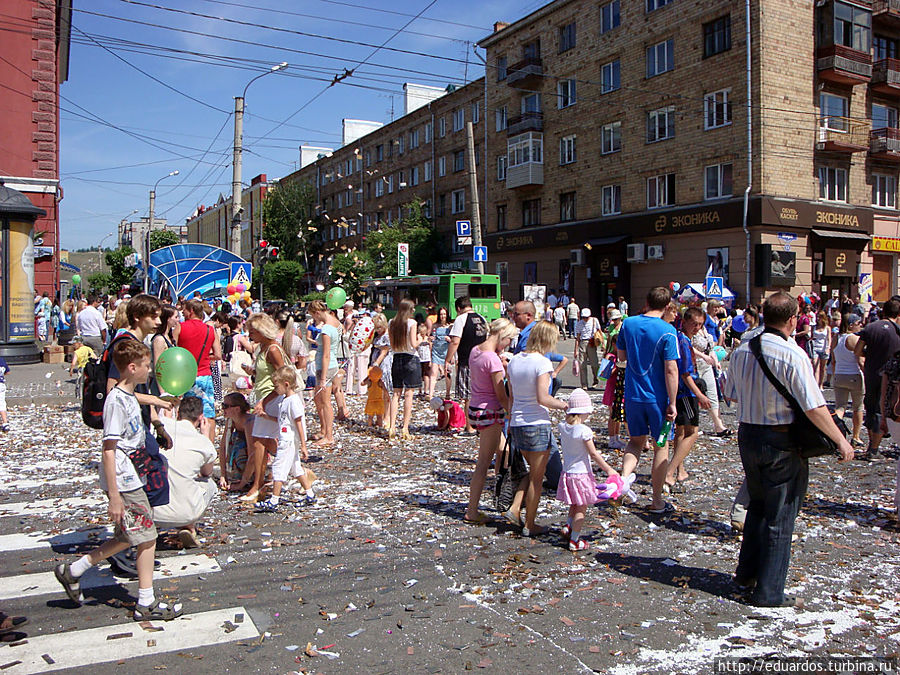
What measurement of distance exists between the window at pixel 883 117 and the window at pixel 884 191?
7.14 feet

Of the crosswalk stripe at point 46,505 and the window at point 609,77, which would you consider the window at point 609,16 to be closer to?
the window at point 609,77

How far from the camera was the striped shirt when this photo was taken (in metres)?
4.49

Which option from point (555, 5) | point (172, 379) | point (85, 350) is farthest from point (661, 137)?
point (172, 379)

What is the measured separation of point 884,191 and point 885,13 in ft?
24.2

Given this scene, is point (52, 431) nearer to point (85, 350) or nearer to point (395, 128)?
point (85, 350)

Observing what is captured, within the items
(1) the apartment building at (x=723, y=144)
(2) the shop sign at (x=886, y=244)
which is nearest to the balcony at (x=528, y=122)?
(1) the apartment building at (x=723, y=144)

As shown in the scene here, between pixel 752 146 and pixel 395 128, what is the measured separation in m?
33.2

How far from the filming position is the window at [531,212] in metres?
40.1

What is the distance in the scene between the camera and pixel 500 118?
42.8 meters

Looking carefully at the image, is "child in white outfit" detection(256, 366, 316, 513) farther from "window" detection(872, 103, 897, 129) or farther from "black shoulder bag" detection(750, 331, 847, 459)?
"window" detection(872, 103, 897, 129)

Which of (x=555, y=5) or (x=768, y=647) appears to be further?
(x=555, y=5)

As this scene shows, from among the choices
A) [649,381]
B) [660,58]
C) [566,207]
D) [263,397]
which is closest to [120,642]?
[263,397]

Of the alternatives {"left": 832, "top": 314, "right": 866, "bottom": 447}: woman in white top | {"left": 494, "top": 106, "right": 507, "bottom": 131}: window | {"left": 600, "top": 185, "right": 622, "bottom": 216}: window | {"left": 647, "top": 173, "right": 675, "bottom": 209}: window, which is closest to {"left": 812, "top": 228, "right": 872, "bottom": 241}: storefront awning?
{"left": 647, "top": 173, "right": 675, "bottom": 209}: window

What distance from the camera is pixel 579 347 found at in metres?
16.0
